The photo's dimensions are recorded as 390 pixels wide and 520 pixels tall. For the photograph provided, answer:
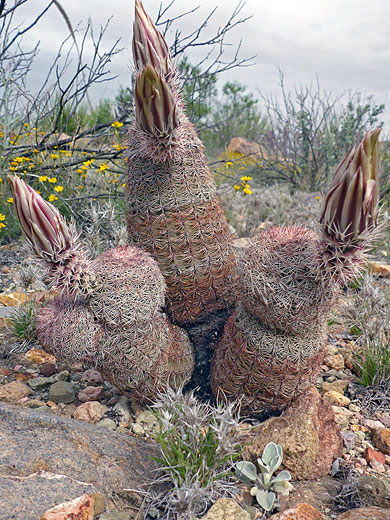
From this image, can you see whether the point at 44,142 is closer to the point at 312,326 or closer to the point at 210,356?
the point at 210,356

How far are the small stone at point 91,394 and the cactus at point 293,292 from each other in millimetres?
736

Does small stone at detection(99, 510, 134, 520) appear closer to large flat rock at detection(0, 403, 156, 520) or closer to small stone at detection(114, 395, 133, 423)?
large flat rock at detection(0, 403, 156, 520)

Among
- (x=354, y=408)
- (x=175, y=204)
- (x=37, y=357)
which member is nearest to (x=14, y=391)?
(x=37, y=357)

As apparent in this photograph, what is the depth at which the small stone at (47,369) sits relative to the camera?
334 centimetres

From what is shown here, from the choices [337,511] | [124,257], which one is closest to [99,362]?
[124,257]

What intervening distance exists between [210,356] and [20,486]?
1379mm

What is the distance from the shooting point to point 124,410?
2.85 m

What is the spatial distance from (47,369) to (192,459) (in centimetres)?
157

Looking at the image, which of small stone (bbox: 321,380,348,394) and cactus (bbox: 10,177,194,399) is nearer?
cactus (bbox: 10,177,194,399)

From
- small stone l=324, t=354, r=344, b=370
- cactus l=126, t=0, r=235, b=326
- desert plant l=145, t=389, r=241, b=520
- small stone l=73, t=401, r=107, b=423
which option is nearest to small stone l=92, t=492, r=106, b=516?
desert plant l=145, t=389, r=241, b=520

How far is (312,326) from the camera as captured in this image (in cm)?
244

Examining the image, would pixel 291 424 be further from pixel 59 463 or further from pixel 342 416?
pixel 59 463

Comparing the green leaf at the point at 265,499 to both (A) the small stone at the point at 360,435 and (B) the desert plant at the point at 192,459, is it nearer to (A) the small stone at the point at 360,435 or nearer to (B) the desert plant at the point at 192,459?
(B) the desert plant at the point at 192,459

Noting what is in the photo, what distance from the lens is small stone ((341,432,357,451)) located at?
2.62m
